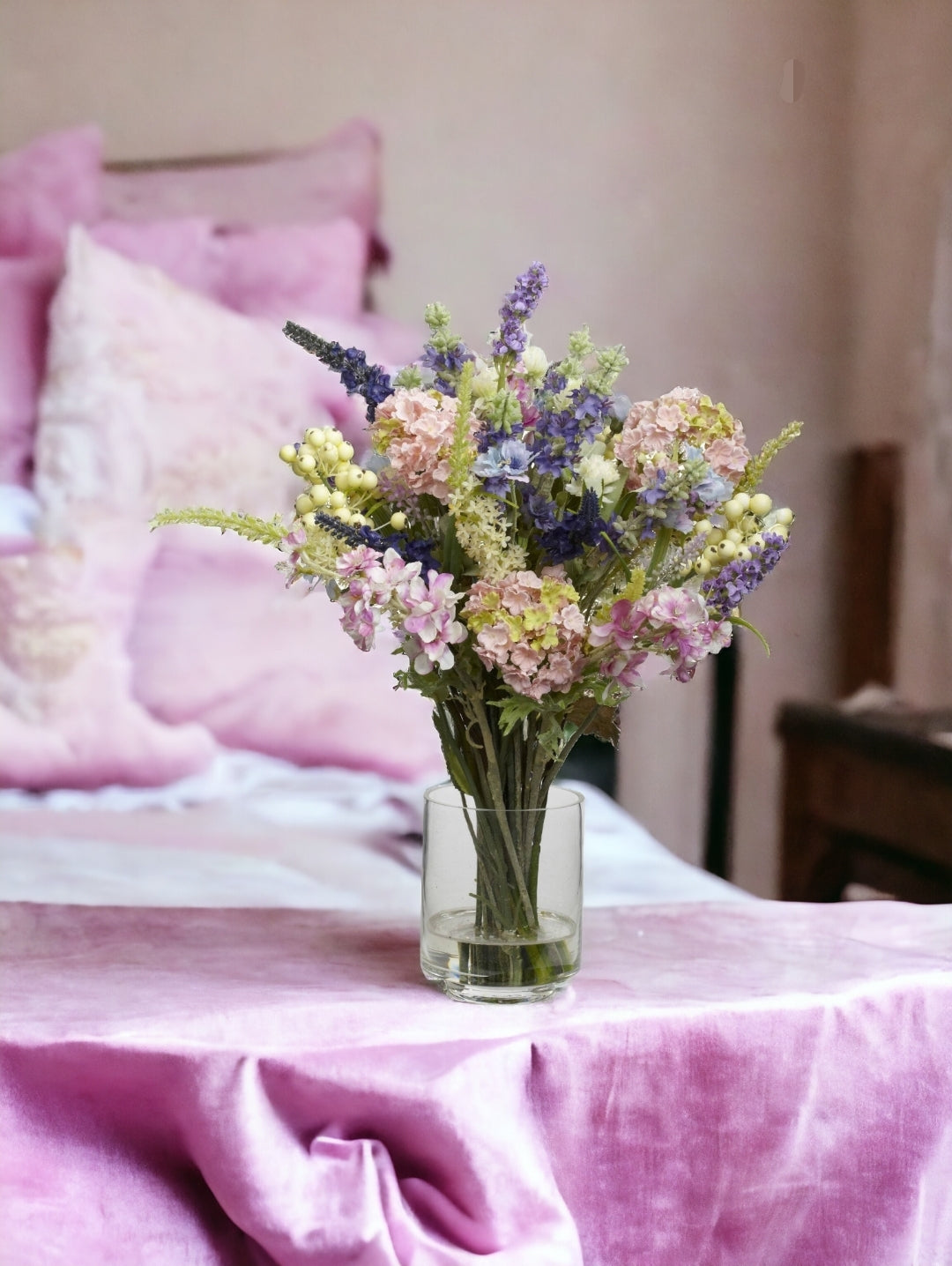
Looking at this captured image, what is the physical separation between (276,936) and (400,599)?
43 centimetres

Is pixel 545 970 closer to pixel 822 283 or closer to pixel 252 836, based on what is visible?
pixel 252 836

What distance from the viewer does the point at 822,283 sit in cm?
196

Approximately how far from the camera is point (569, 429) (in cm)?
99

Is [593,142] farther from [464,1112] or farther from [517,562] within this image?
[464,1112]

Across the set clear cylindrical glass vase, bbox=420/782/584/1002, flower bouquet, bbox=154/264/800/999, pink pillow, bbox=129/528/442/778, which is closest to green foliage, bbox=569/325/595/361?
flower bouquet, bbox=154/264/800/999

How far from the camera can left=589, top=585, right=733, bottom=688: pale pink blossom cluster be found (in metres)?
0.96

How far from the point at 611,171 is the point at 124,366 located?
29.7 inches

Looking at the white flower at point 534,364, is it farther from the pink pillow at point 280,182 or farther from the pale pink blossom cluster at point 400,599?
the pink pillow at point 280,182

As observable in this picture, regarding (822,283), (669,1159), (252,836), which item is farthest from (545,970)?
(822,283)

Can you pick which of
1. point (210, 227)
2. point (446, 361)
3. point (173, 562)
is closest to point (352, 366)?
point (446, 361)

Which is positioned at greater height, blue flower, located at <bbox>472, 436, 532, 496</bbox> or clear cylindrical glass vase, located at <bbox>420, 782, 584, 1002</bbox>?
blue flower, located at <bbox>472, 436, 532, 496</bbox>

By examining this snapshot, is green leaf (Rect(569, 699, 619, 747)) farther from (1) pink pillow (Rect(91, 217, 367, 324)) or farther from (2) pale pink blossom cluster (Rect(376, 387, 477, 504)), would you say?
(1) pink pillow (Rect(91, 217, 367, 324))

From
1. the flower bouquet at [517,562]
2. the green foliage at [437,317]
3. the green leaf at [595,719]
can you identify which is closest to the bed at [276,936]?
the flower bouquet at [517,562]

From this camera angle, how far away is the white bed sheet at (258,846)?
153 cm
